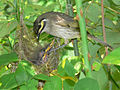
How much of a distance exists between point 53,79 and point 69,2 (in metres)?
0.63

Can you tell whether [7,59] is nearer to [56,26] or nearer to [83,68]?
[83,68]

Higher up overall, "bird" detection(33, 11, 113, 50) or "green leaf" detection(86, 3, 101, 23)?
"green leaf" detection(86, 3, 101, 23)

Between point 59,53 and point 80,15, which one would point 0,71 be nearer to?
point 80,15

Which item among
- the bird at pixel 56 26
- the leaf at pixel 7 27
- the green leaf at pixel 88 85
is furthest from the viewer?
the bird at pixel 56 26

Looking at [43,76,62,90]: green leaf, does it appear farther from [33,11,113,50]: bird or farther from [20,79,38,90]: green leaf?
[33,11,113,50]: bird

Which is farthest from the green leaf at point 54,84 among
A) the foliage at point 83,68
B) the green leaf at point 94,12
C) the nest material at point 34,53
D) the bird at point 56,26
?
the bird at point 56,26

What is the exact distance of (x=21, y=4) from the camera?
1.34 meters

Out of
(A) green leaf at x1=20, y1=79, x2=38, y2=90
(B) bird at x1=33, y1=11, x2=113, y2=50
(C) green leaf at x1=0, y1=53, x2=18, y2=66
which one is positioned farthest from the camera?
(B) bird at x1=33, y1=11, x2=113, y2=50

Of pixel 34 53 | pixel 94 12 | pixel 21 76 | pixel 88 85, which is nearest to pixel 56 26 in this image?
pixel 34 53

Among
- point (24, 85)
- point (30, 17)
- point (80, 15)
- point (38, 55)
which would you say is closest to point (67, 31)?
point (38, 55)

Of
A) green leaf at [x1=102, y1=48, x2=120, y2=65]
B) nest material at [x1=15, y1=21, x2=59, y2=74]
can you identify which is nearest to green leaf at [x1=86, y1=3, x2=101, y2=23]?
green leaf at [x1=102, y1=48, x2=120, y2=65]

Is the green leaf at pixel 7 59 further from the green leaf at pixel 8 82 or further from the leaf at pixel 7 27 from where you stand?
the leaf at pixel 7 27

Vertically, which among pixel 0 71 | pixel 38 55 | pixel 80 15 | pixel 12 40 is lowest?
pixel 38 55

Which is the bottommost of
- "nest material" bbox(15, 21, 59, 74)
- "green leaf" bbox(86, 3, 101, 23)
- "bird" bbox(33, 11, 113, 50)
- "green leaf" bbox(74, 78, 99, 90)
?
"nest material" bbox(15, 21, 59, 74)
